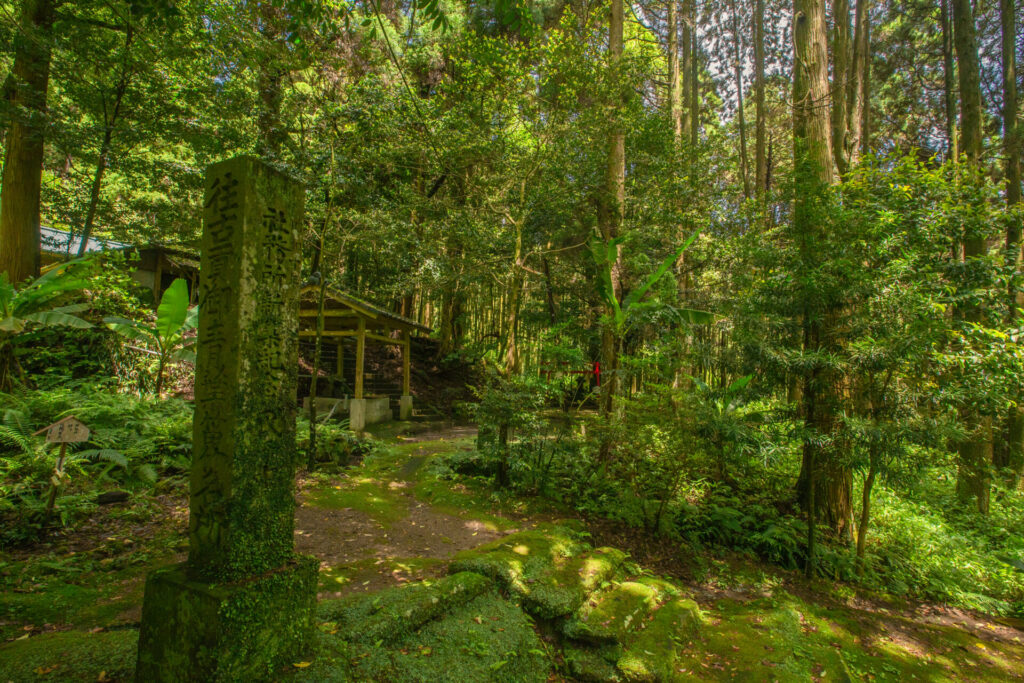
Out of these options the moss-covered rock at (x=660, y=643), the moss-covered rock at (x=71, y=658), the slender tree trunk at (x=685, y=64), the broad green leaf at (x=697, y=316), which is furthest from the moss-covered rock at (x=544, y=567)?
the slender tree trunk at (x=685, y=64)

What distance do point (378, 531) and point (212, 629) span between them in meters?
3.20

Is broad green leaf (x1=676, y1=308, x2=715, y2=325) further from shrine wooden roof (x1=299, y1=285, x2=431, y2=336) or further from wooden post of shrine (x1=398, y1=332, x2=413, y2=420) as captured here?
wooden post of shrine (x1=398, y1=332, x2=413, y2=420)

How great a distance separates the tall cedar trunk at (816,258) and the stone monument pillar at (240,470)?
4.88 metres

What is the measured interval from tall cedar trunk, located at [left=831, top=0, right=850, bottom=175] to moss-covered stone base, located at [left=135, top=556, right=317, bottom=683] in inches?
310

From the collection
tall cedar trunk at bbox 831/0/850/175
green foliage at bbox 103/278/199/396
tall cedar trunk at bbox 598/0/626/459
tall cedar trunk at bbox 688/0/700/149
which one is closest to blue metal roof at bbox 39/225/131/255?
green foliage at bbox 103/278/199/396

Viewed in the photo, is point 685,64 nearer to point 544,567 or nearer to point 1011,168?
point 1011,168

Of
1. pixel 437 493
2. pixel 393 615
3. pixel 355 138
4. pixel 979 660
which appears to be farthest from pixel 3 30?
pixel 979 660

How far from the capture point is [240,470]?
1996 mm

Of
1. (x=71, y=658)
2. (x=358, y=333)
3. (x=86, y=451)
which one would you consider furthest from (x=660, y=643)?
(x=358, y=333)

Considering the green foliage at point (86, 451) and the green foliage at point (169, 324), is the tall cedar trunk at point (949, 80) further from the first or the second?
the green foliage at point (86, 451)

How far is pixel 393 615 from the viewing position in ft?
8.66

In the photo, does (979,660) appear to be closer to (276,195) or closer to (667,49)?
(276,195)

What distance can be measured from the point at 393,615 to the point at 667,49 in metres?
18.0

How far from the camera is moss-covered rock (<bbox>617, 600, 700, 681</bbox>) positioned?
288cm
